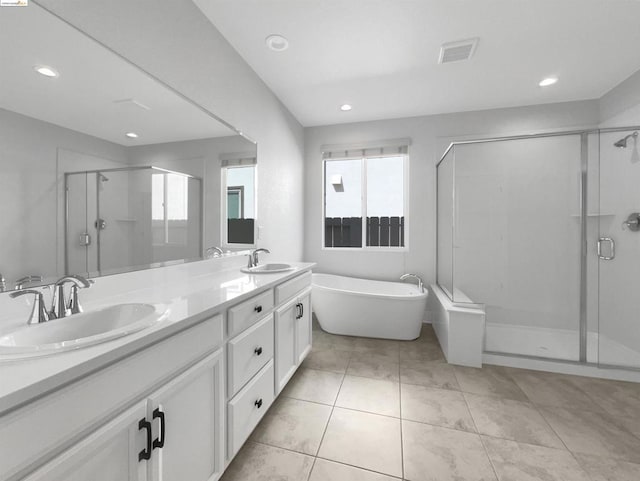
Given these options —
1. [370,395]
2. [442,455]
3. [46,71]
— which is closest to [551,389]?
[442,455]

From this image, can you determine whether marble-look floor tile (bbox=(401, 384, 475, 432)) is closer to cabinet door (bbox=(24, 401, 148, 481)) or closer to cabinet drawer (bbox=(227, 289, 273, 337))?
cabinet drawer (bbox=(227, 289, 273, 337))

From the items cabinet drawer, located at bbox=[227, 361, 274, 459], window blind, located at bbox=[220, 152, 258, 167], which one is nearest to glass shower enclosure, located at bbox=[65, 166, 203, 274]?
window blind, located at bbox=[220, 152, 258, 167]

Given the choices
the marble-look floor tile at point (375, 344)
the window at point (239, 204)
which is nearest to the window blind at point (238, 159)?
the window at point (239, 204)

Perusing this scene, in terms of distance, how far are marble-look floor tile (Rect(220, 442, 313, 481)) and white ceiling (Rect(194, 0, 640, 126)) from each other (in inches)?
103

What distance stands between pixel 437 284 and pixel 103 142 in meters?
3.35

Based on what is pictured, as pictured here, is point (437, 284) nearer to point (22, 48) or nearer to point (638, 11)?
point (638, 11)

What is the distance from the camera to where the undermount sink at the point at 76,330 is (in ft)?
2.11

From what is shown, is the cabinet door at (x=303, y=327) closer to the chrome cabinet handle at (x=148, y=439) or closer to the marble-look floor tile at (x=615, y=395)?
the chrome cabinet handle at (x=148, y=439)

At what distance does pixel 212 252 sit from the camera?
75.3 inches

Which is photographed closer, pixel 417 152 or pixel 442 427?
pixel 442 427

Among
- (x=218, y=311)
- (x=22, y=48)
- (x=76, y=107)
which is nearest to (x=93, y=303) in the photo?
(x=218, y=311)

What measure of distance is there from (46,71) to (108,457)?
51.1 inches

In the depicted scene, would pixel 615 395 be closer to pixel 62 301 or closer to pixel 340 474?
pixel 340 474

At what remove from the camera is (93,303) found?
3.71 ft
